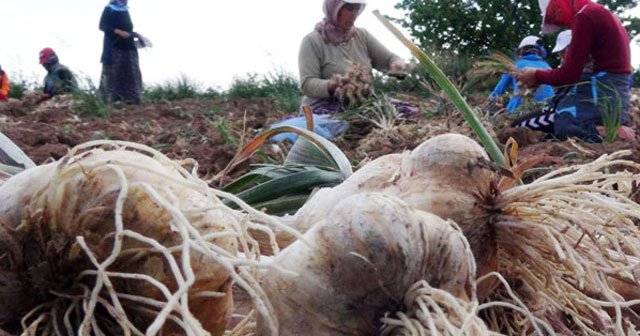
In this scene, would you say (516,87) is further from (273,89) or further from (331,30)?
(273,89)

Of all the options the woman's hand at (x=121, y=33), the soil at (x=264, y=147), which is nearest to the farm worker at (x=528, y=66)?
the soil at (x=264, y=147)

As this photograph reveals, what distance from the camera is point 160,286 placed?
88 cm

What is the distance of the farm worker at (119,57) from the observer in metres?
9.67

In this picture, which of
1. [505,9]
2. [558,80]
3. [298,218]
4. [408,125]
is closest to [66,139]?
[408,125]

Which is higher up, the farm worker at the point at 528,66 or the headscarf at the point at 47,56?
the headscarf at the point at 47,56

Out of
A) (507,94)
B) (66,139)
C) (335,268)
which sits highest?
(335,268)

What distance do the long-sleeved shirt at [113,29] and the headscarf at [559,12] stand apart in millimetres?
6343

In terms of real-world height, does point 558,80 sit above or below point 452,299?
below

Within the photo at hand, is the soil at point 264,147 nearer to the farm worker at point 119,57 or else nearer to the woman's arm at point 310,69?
the woman's arm at point 310,69

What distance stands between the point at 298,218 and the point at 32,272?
480 millimetres

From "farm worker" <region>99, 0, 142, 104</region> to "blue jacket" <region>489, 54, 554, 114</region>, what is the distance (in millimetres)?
5395

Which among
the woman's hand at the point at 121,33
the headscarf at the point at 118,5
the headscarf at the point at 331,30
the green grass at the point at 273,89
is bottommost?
the green grass at the point at 273,89

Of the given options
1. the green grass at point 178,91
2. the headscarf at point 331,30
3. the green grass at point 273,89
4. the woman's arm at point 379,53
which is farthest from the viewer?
the green grass at point 178,91

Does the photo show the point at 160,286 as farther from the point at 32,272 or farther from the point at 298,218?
the point at 298,218
